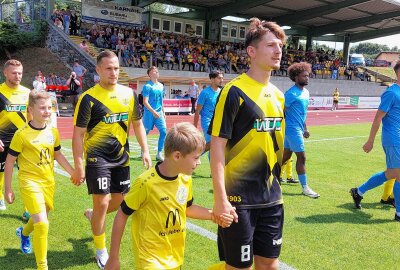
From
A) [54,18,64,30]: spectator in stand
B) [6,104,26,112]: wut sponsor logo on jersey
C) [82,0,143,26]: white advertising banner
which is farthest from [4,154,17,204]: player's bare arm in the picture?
[82,0,143,26]: white advertising banner

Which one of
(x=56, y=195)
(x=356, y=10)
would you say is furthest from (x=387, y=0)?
(x=56, y=195)

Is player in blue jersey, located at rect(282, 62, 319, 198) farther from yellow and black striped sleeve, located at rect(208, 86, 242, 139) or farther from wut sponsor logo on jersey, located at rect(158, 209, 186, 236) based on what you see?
wut sponsor logo on jersey, located at rect(158, 209, 186, 236)

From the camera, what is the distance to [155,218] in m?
2.75

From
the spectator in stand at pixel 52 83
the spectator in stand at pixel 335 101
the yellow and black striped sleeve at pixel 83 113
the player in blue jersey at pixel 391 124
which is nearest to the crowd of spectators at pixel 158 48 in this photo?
the spectator in stand at pixel 52 83

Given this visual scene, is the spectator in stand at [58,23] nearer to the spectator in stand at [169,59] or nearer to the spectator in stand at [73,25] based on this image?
the spectator in stand at [73,25]

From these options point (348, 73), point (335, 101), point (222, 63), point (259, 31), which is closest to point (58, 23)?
point (222, 63)

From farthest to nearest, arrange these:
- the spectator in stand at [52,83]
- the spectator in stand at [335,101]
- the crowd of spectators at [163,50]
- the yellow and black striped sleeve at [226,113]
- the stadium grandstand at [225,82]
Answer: the spectator in stand at [335,101] → the crowd of spectators at [163,50] → the spectator in stand at [52,83] → the stadium grandstand at [225,82] → the yellow and black striped sleeve at [226,113]

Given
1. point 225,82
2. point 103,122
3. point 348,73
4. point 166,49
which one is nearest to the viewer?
point 103,122

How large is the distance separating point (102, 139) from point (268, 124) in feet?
6.62

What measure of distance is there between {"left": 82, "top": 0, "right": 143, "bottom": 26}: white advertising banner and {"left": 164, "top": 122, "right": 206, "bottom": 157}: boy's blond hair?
30341mm

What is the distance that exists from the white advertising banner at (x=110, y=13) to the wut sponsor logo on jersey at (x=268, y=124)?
1185 inches

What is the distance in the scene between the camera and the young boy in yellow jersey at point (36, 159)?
4016 mm

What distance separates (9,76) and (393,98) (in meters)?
5.45

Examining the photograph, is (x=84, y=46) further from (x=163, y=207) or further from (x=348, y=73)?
(x=348, y=73)
